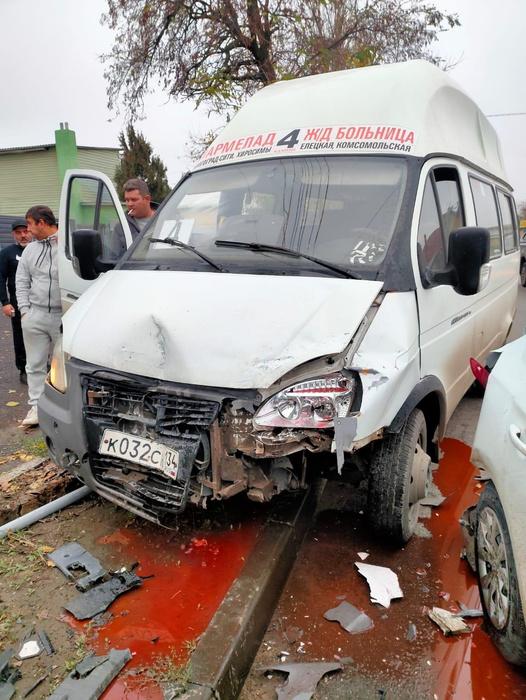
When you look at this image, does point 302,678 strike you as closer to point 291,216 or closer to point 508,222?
point 291,216

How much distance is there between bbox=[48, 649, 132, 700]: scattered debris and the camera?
6.79ft

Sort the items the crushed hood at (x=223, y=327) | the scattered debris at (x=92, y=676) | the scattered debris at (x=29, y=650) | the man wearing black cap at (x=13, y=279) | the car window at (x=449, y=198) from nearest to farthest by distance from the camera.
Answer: the scattered debris at (x=92, y=676), the scattered debris at (x=29, y=650), the crushed hood at (x=223, y=327), the car window at (x=449, y=198), the man wearing black cap at (x=13, y=279)

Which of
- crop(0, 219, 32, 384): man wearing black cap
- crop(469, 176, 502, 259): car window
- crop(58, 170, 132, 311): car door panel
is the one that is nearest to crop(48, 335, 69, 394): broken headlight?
crop(58, 170, 132, 311): car door panel

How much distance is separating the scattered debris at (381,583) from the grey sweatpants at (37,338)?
3.25 meters

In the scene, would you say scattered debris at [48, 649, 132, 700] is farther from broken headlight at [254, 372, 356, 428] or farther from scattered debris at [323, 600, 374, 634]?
broken headlight at [254, 372, 356, 428]

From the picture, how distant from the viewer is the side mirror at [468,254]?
2.82 metres

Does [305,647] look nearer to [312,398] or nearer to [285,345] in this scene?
[312,398]

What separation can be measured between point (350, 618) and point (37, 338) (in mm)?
3589

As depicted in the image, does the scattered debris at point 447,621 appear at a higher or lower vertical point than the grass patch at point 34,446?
lower

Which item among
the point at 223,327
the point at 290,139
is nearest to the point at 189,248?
the point at 223,327

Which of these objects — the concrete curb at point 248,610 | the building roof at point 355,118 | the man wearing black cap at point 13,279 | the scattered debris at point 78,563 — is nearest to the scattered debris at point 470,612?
the concrete curb at point 248,610

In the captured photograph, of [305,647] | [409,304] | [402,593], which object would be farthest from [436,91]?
[305,647]

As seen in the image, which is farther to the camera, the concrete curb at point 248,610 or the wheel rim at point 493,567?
the wheel rim at point 493,567

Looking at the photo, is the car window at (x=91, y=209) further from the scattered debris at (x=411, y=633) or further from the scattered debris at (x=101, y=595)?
the scattered debris at (x=411, y=633)
